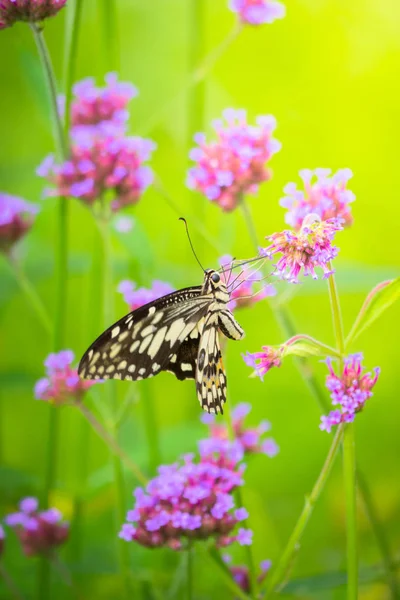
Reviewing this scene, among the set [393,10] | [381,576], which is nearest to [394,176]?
[393,10]

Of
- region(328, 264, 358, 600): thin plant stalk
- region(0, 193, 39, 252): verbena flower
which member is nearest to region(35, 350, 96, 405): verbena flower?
region(0, 193, 39, 252): verbena flower

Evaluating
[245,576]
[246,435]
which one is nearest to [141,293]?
[246,435]

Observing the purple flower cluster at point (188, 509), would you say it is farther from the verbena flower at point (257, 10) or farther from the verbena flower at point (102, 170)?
the verbena flower at point (257, 10)

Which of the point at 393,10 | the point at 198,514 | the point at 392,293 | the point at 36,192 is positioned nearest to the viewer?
the point at 392,293

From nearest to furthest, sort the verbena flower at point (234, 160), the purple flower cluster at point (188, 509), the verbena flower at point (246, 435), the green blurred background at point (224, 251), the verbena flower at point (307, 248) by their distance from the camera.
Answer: the verbena flower at point (307, 248) < the purple flower cluster at point (188, 509) < the verbena flower at point (234, 160) < the verbena flower at point (246, 435) < the green blurred background at point (224, 251)

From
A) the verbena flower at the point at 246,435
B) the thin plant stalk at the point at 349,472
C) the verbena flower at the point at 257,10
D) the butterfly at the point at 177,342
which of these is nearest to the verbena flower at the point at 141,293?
the butterfly at the point at 177,342

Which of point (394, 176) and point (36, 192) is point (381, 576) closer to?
point (394, 176)
